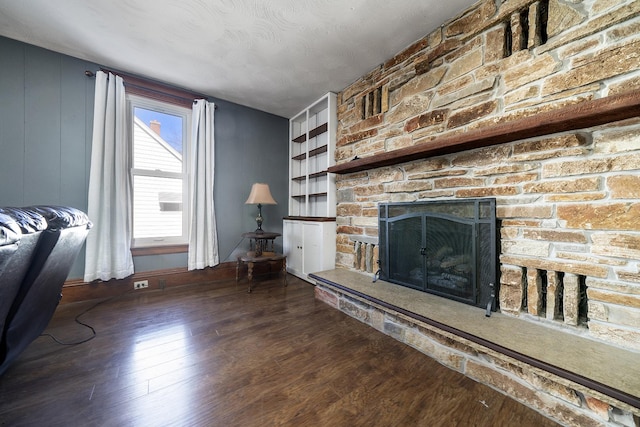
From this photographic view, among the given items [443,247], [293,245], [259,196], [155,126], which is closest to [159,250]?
[259,196]

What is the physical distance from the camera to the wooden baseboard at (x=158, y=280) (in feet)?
7.70

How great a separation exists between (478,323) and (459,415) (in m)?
0.52

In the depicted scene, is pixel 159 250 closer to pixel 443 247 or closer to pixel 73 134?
pixel 73 134

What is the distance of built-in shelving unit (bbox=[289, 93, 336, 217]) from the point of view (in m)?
2.99

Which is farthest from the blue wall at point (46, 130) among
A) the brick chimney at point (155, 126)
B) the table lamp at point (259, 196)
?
the table lamp at point (259, 196)

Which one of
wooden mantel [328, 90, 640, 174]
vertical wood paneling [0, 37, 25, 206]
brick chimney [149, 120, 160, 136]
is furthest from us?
brick chimney [149, 120, 160, 136]

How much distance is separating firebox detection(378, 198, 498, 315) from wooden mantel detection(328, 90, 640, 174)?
40 cm

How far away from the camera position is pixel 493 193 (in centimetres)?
160

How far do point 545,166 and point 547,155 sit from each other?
6 cm

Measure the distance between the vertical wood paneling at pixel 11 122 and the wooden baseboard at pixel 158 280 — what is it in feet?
3.14

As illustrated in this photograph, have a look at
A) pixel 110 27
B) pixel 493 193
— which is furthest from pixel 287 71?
pixel 493 193

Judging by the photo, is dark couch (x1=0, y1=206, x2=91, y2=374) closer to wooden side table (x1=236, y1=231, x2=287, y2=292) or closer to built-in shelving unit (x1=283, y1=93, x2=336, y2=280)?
wooden side table (x1=236, y1=231, x2=287, y2=292)

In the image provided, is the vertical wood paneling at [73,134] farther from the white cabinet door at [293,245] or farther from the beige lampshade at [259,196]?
the white cabinet door at [293,245]

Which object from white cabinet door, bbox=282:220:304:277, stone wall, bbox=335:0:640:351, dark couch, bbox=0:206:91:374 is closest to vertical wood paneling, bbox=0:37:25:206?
dark couch, bbox=0:206:91:374
